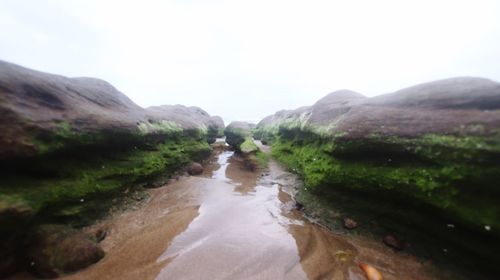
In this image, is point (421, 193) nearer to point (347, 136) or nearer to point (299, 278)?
point (347, 136)

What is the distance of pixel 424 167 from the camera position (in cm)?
420

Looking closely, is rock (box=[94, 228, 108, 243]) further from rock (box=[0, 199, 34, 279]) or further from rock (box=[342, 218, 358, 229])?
rock (box=[342, 218, 358, 229])

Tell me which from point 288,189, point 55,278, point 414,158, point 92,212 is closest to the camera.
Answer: point 55,278

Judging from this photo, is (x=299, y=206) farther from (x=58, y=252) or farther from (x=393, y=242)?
(x=58, y=252)

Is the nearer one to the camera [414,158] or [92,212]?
[414,158]

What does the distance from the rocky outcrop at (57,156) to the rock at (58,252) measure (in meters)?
0.18

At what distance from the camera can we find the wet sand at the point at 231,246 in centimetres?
364

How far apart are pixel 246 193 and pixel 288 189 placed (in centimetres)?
152

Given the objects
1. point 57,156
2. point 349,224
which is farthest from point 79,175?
point 349,224

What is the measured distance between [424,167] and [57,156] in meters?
7.14

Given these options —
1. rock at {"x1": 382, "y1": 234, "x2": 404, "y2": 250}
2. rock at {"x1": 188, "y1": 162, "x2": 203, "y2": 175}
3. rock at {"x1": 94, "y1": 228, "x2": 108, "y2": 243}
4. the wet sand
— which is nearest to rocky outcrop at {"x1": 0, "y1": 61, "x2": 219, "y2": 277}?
rock at {"x1": 94, "y1": 228, "x2": 108, "y2": 243}

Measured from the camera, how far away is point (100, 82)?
9.23 m

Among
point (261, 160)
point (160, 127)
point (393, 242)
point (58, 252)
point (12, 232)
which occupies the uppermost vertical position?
point (160, 127)

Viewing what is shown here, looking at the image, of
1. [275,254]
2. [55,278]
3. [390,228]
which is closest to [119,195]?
[55,278]
